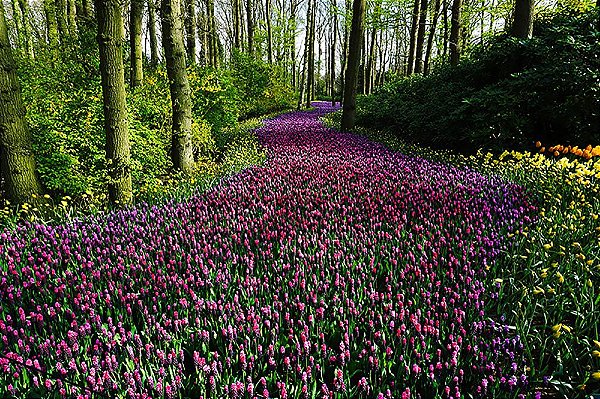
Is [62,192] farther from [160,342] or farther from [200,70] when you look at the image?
[200,70]

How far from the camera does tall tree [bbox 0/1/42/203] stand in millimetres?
5219

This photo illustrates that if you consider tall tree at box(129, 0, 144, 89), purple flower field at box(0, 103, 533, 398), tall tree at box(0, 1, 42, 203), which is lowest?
purple flower field at box(0, 103, 533, 398)

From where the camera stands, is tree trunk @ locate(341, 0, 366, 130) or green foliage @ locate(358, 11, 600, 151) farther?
tree trunk @ locate(341, 0, 366, 130)

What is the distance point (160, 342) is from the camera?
2.29 metres

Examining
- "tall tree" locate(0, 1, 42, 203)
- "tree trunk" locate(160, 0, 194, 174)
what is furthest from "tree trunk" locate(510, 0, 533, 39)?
"tall tree" locate(0, 1, 42, 203)

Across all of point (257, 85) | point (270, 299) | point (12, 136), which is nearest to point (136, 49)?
point (12, 136)

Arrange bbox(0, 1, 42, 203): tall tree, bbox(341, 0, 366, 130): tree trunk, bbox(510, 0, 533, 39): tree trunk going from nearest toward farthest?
1. bbox(0, 1, 42, 203): tall tree
2. bbox(510, 0, 533, 39): tree trunk
3. bbox(341, 0, 366, 130): tree trunk

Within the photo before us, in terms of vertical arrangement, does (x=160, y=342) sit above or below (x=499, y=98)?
below

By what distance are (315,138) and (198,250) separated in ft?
25.0

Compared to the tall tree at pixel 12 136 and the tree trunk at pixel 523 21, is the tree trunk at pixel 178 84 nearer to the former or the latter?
the tall tree at pixel 12 136

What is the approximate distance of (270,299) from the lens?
2.73 m

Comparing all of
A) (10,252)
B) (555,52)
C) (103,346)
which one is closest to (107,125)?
(10,252)

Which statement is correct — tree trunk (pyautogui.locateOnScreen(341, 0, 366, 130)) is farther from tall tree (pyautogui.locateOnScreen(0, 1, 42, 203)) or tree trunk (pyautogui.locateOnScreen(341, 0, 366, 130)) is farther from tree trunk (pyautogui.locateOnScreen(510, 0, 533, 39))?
tall tree (pyautogui.locateOnScreen(0, 1, 42, 203))

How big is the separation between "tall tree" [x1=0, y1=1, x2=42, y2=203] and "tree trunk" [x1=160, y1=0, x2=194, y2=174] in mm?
2521
